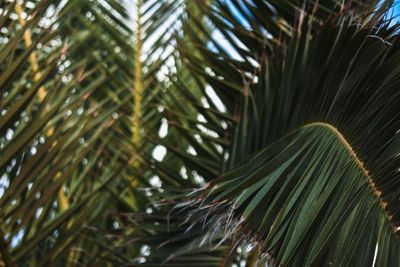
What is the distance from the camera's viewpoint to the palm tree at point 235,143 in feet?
2.96

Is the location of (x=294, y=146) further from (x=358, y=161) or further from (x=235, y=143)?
(x=235, y=143)

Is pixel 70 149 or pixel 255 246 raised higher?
pixel 70 149

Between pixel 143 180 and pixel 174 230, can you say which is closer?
pixel 174 230

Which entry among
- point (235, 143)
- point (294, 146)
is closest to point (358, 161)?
point (294, 146)

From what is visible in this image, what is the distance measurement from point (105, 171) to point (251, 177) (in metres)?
0.90

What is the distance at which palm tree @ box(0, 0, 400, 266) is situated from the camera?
2.96ft

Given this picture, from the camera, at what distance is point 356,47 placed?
1.05 metres

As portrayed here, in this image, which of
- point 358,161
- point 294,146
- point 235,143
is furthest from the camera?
point 235,143

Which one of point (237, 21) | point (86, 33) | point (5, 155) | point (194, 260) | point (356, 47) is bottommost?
point (194, 260)

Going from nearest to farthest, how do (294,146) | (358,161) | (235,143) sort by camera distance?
(358,161)
(294,146)
(235,143)

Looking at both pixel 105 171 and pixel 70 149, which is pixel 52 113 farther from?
pixel 105 171

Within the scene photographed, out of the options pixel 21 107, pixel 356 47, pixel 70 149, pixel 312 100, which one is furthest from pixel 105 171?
pixel 356 47

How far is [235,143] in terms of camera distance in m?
1.42

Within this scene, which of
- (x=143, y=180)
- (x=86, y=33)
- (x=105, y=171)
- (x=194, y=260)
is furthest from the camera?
(x=86, y=33)
